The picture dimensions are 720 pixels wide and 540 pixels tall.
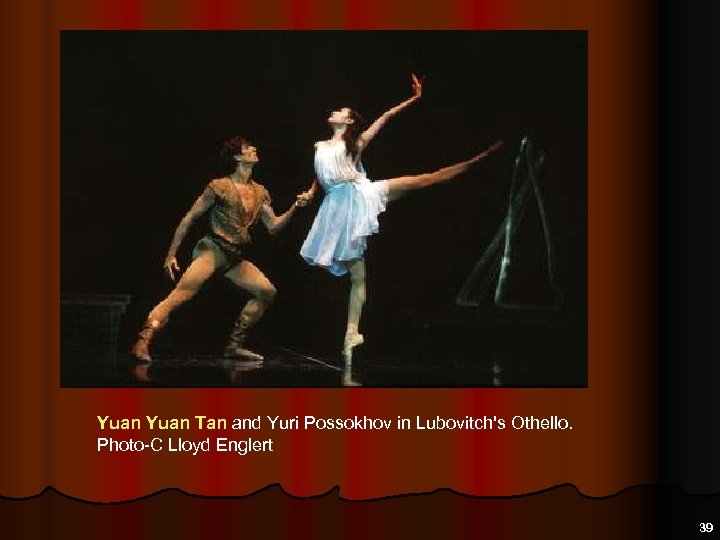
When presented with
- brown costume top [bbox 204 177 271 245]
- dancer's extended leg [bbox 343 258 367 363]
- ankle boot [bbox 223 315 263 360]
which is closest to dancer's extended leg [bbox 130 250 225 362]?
brown costume top [bbox 204 177 271 245]

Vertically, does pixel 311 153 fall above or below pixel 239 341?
above

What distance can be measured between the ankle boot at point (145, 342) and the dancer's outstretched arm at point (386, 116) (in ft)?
3.48

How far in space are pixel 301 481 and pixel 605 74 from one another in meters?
1.93

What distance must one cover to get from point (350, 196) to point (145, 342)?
0.97 m

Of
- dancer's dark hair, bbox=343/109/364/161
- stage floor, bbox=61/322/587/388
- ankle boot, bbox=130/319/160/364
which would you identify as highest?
dancer's dark hair, bbox=343/109/364/161

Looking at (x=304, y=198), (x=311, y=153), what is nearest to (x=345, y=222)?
(x=304, y=198)

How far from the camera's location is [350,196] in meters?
4.77

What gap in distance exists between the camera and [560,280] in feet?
15.6

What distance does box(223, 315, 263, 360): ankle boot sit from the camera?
15.6 ft

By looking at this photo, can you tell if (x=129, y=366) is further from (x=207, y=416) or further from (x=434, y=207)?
(x=434, y=207)

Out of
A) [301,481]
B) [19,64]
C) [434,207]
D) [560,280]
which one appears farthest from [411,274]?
[19,64]

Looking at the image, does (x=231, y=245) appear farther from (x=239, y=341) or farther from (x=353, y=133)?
(x=353, y=133)

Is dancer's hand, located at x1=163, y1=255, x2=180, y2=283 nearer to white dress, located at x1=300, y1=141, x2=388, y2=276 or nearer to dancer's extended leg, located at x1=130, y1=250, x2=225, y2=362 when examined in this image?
dancer's extended leg, located at x1=130, y1=250, x2=225, y2=362

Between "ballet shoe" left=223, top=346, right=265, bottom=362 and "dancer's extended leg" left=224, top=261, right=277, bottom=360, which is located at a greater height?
"dancer's extended leg" left=224, top=261, right=277, bottom=360
